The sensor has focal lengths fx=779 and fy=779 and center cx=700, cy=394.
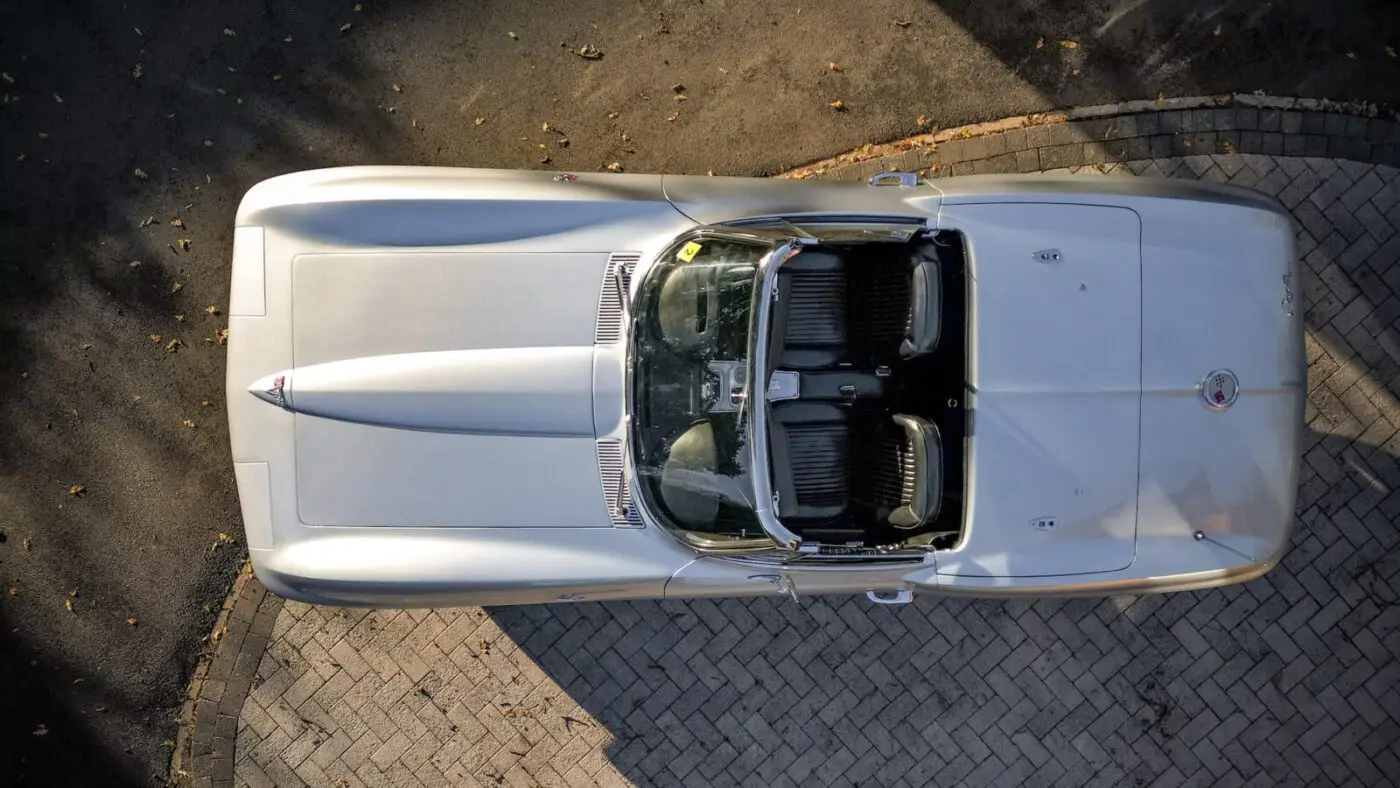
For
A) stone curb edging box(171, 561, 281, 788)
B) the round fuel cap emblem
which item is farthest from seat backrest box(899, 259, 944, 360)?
stone curb edging box(171, 561, 281, 788)

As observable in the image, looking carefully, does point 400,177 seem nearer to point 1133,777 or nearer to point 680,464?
point 680,464

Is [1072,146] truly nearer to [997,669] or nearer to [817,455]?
[817,455]

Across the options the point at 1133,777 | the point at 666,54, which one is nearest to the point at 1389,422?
the point at 1133,777

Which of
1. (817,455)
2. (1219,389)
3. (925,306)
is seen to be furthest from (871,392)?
(1219,389)

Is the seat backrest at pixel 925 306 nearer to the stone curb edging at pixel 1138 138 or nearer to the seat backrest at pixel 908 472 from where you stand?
the seat backrest at pixel 908 472

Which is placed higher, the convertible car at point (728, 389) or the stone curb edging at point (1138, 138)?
the stone curb edging at point (1138, 138)

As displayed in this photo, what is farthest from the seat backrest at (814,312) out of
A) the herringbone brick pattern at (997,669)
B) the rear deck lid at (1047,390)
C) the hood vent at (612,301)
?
the herringbone brick pattern at (997,669)

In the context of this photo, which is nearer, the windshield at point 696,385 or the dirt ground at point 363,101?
the windshield at point 696,385
